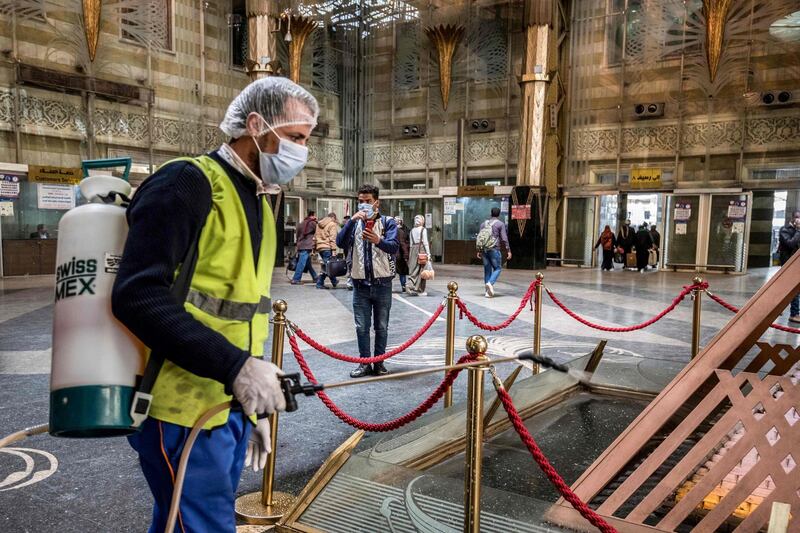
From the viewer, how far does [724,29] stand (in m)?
16.8

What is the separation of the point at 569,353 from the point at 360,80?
1817cm

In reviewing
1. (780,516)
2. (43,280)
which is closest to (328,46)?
(43,280)

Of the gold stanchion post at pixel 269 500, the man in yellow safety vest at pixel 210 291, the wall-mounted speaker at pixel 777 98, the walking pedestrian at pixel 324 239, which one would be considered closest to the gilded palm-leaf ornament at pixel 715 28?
the wall-mounted speaker at pixel 777 98

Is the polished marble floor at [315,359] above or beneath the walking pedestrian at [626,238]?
beneath

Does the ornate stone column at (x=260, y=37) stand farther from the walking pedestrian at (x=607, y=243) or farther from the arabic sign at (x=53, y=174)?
the walking pedestrian at (x=607, y=243)

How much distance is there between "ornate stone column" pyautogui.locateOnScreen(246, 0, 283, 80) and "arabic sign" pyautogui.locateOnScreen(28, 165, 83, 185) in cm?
577

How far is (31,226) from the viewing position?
14969mm

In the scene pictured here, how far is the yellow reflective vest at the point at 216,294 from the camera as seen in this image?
1491 mm

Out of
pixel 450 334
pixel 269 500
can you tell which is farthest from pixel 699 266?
pixel 269 500

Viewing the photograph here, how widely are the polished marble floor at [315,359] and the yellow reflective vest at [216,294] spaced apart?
179cm

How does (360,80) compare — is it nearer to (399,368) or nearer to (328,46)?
(328,46)

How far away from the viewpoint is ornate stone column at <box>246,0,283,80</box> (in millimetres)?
17500

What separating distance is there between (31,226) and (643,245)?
56.0ft

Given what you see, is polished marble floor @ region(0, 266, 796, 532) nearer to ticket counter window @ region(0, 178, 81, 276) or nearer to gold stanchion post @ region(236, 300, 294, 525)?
gold stanchion post @ region(236, 300, 294, 525)
